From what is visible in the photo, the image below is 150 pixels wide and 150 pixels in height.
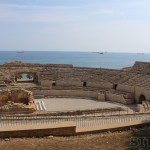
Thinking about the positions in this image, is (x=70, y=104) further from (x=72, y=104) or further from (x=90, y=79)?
(x=90, y=79)

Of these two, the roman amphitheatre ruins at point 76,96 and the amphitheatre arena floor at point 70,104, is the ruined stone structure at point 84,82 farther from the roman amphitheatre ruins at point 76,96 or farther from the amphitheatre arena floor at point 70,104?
the amphitheatre arena floor at point 70,104

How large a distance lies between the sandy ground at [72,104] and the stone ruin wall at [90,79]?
7.39 ft

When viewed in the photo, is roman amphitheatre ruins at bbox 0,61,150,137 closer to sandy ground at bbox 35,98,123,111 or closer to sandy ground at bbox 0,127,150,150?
sandy ground at bbox 35,98,123,111

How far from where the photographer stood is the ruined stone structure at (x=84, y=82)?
3042 centimetres

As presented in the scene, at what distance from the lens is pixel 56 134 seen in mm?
13445

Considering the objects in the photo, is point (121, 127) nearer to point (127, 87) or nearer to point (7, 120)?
point (7, 120)

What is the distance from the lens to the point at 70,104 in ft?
92.4

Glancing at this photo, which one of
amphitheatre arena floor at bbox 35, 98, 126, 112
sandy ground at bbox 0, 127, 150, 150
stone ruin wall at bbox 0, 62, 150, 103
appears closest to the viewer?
sandy ground at bbox 0, 127, 150, 150

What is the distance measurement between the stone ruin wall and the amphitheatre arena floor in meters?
2.18

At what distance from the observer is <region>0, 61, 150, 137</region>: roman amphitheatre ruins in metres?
15.3

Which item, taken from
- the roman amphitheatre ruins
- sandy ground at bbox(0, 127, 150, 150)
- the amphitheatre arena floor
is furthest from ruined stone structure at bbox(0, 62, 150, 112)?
sandy ground at bbox(0, 127, 150, 150)

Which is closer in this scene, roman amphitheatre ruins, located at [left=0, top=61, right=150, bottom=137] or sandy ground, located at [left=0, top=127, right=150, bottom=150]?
sandy ground, located at [left=0, top=127, right=150, bottom=150]

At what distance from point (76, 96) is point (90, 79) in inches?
138

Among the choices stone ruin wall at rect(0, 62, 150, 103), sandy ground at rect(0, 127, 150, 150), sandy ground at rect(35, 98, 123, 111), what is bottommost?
sandy ground at rect(35, 98, 123, 111)
